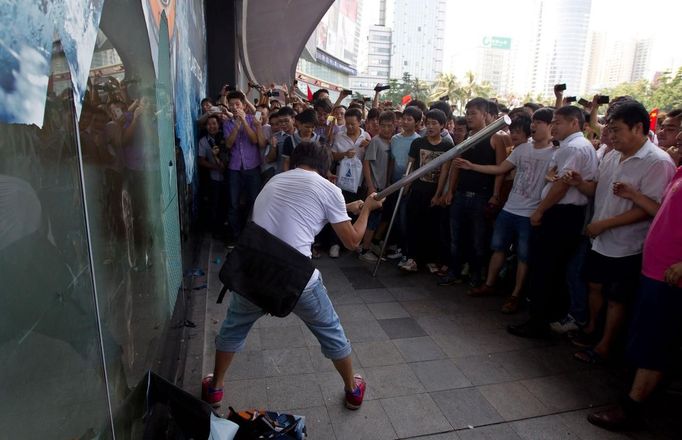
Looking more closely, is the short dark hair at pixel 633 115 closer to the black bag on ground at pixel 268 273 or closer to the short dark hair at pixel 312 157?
the short dark hair at pixel 312 157

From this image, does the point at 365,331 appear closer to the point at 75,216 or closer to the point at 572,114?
the point at 572,114

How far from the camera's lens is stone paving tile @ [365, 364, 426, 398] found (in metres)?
3.01

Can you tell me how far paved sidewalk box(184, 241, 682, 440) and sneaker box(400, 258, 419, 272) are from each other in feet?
2.98

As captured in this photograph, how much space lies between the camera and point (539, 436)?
2.64 meters

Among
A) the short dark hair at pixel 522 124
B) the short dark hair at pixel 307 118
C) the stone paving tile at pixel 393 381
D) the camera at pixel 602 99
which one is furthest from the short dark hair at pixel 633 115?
the short dark hair at pixel 307 118

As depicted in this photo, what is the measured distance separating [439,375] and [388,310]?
3.71 ft

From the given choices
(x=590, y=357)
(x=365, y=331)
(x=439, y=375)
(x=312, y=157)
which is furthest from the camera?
(x=365, y=331)

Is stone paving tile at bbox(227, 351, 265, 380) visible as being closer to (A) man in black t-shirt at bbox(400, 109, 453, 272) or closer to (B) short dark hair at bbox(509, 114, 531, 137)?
(A) man in black t-shirt at bbox(400, 109, 453, 272)

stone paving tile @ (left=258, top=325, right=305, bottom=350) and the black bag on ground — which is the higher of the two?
the black bag on ground

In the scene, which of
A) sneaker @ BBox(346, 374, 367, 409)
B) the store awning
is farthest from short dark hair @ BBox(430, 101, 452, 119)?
the store awning

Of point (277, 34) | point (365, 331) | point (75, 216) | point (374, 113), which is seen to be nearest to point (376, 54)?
point (277, 34)

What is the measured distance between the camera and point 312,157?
250 cm

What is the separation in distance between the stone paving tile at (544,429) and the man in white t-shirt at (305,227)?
107 centimetres

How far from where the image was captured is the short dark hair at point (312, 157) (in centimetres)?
250
